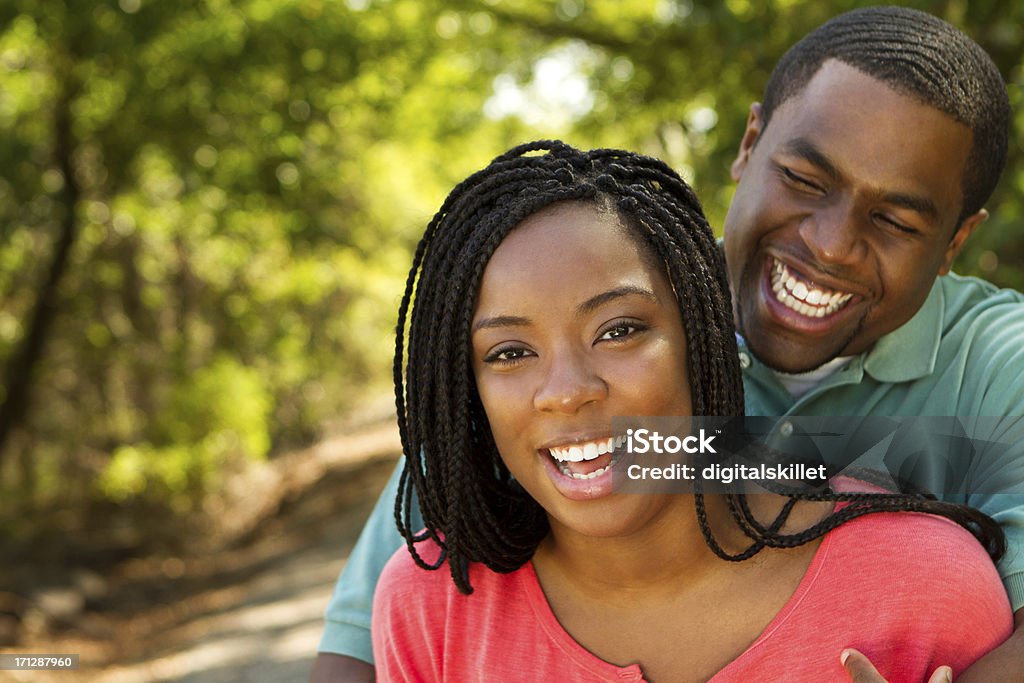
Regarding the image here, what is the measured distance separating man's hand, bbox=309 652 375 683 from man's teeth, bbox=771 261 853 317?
129cm

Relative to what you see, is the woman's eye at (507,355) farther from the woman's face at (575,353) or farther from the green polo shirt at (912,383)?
the green polo shirt at (912,383)

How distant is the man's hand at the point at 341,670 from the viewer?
2.53 metres

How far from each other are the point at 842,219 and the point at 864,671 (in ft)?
3.48

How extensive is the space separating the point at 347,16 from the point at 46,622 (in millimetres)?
5468

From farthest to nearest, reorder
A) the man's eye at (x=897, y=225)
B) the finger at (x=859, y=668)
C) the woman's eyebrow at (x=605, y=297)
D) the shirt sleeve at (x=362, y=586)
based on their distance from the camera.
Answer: the shirt sleeve at (x=362, y=586) < the man's eye at (x=897, y=225) < the woman's eyebrow at (x=605, y=297) < the finger at (x=859, y=668)

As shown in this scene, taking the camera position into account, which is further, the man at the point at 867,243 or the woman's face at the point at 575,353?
the man at the point at 867,243

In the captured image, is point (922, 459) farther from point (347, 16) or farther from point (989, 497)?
point (347, 16)

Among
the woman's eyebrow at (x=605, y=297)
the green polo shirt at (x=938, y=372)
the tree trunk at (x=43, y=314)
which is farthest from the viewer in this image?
the tree trunk at (x=43, y=314)

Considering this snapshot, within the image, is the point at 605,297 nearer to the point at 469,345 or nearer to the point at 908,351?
the point at 469,345

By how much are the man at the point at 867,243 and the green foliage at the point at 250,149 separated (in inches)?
61.5

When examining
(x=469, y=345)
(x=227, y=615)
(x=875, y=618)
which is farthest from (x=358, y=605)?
(x=227, y=615)

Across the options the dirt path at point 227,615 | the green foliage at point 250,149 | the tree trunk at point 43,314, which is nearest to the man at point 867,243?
the green foliage at point 250,149

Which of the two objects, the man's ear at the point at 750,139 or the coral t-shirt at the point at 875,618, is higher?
the man's ear at the point at 750,139

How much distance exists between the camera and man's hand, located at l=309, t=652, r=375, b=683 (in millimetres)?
2533
